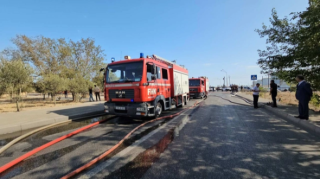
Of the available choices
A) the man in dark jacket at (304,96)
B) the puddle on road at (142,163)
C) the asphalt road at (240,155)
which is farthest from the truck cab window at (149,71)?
the man in dark jacket at (304,96)

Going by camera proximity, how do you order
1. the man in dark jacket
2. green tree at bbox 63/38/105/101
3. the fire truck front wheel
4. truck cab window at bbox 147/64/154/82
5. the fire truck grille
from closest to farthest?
1. the man in dark jacket
2. the fire truck grille
3. truck cab window at bbox 147/64/154/82
4. the fire truck front wheel
5. green tree at bbox 63/38/105/101

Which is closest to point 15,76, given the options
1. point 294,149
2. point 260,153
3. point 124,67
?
point 124,67

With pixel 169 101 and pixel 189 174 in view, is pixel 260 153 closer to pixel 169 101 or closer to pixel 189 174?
pixel 189 174

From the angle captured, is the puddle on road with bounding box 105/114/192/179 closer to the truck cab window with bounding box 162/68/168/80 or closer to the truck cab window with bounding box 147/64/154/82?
the truck cab window with bounding box 147/64/154/82

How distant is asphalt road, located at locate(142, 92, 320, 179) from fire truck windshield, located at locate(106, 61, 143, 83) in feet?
10.2

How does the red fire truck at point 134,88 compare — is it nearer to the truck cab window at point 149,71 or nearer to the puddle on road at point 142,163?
the truck cab window at point 149,71

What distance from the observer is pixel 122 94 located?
23.6 feet

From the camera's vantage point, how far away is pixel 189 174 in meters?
2.88

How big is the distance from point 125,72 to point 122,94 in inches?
38.7

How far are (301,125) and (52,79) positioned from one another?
1738 cm

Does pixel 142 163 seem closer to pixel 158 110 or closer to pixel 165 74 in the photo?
pixel 158 110

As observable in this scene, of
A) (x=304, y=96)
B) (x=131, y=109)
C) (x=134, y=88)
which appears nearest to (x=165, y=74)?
(x=134, y=88)

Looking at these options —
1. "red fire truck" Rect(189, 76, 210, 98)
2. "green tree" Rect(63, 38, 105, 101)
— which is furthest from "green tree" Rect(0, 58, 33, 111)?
"red fire truck" Rect(189, 76, 210, 98)

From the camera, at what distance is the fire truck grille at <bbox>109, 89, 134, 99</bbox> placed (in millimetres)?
6970
